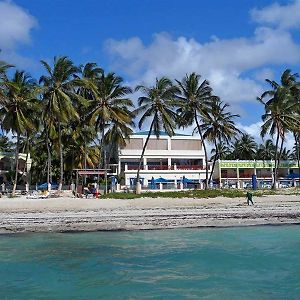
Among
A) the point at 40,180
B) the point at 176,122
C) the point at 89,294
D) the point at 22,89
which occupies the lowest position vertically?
the point at 89,294

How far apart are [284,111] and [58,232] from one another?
33504 millimetres

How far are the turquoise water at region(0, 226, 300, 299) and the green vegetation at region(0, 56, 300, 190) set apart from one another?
67.3 feet

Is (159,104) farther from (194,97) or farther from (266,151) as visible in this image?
(266,151)

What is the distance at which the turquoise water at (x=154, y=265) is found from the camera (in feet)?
41.6

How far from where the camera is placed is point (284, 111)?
4966 centimetres

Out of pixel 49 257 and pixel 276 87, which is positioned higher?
pixel 276 87

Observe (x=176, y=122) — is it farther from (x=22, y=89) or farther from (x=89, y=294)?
(x=89, y=294)

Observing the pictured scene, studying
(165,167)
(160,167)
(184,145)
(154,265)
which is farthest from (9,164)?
A: (154,265)

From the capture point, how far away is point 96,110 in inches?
1759

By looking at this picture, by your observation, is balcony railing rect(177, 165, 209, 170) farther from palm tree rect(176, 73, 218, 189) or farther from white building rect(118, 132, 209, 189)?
palm tree rect(176, 73, 218, 189)

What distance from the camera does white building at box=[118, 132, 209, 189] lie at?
59.2 meters

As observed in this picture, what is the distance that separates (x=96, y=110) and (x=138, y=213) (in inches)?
701

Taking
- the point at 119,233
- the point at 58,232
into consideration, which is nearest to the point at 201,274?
the point at 119,233

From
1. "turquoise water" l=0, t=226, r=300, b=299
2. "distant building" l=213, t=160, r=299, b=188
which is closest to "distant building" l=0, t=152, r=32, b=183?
"distant building" l=213, t=160, r=299, b=188
